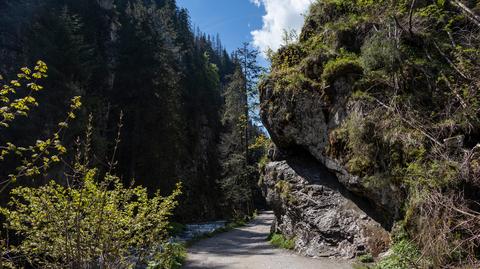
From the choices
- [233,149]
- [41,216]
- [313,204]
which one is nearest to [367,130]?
[313,204]

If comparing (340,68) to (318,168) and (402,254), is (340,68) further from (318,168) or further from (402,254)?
(402,254)

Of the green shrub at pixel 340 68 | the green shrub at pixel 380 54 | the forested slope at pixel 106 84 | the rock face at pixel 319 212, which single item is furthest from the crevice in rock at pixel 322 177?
the forested slope at pixel 106 84

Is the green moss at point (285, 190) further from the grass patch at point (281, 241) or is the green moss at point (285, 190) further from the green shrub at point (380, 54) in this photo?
the green shrub at point (380, 54)

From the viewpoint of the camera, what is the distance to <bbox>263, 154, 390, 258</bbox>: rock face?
897 cm

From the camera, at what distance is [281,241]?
12.7m

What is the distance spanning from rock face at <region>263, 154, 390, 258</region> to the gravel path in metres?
0.58

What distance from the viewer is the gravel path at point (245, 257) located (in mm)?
9039

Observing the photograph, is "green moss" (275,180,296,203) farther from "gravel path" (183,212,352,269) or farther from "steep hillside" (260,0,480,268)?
"gravel path" (183,212,352,269)

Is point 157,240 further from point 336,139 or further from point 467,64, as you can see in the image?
point 467,64

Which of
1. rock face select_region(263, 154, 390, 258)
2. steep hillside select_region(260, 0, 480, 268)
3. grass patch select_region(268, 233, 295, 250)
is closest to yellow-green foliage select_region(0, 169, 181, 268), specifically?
steep hillside select_region(260, 0, 480, 268)

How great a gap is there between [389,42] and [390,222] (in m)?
4.25

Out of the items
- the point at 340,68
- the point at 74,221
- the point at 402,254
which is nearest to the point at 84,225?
the point at 74,221

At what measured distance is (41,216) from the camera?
430 cm

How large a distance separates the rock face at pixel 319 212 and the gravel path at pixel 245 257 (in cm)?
58
